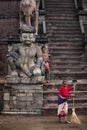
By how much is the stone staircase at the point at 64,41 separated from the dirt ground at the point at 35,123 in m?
4.21

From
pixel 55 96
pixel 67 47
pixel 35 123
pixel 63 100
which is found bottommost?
pixel 35 123

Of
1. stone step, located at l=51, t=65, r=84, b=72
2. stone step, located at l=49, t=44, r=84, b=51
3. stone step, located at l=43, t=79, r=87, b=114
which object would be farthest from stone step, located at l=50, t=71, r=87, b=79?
stone step, located at l=49, t=44, r=84, b=51

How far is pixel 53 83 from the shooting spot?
1419 centimetres

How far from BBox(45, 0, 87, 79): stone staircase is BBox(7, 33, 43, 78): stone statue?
273 cm

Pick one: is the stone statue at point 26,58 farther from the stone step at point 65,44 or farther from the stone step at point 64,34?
the stone step at point 64,34

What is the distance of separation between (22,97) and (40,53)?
6.07ft

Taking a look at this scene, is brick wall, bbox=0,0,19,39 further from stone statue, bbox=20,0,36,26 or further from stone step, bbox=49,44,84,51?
stone statue, bbox=20,0,36,26

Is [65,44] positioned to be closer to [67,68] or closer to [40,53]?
[67,68]

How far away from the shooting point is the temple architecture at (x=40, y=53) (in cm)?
1282

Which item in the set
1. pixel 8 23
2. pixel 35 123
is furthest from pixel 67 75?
pixel 35 123

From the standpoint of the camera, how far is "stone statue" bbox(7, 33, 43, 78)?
42.9 feet

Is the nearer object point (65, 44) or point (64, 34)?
point (65, 44)

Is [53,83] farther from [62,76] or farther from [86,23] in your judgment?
[86,23]

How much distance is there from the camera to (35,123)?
428 inches
